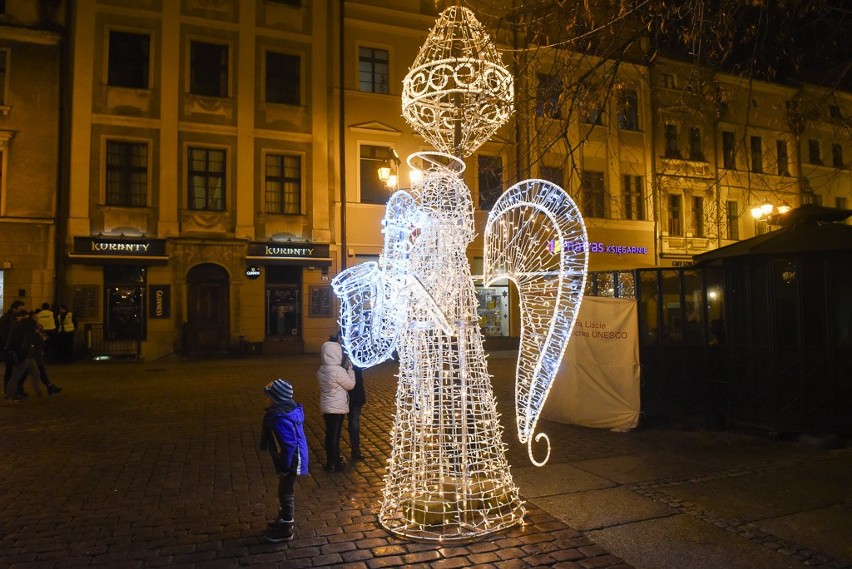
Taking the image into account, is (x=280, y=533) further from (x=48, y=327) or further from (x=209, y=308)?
(x=209, y=308)

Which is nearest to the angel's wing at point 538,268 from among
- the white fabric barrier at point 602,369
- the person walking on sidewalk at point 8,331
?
the white fabric barrier at point 602,369

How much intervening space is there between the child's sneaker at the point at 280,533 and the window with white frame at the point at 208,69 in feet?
63.7

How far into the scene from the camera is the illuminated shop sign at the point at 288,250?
20656 millimetres

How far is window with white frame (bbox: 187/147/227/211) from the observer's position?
67.9 feet

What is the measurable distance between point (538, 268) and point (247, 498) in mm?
3668

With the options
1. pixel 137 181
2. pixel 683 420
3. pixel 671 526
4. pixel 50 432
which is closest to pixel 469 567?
pixel 671 526

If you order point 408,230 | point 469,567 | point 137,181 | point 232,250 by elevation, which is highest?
point 137,181

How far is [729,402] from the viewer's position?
846 centimetres

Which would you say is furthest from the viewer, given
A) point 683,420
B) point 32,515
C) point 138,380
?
point 138,380

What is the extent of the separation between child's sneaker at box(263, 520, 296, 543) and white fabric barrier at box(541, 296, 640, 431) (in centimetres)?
544

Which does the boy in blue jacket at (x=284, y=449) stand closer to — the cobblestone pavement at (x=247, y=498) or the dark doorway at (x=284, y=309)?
the cobblestone pavement at (x=247, y=498)

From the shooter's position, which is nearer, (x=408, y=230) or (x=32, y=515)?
(x=408, y=230)

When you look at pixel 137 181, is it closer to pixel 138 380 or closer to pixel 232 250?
pixel 232 250

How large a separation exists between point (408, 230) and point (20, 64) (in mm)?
20830
